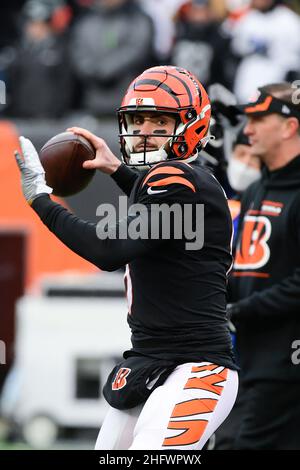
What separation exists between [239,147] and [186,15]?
4.41 metres

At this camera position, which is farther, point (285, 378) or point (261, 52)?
point (261, 52)

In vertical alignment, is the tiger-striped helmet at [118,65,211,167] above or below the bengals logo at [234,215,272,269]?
above

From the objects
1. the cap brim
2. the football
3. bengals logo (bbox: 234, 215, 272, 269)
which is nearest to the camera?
the football

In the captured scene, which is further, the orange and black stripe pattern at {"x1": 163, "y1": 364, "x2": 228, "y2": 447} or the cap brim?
the cap brim

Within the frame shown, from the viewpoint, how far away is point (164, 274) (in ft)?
13.3

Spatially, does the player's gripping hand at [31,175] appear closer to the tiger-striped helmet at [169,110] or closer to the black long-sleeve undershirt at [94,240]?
the black long-sleeve undershirt at [94,240]

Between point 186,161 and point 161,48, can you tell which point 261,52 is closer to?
point 161,48

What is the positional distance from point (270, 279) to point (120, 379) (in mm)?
1400

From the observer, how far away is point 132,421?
4133 millimetres

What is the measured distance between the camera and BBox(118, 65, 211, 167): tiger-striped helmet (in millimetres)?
4188

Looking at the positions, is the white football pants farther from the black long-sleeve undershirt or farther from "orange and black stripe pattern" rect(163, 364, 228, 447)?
the black long-sleeve undershirt

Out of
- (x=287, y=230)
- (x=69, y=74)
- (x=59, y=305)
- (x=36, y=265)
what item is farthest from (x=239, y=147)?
(x=69, y=74)

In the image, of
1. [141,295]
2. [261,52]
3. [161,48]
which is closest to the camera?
[141,295]

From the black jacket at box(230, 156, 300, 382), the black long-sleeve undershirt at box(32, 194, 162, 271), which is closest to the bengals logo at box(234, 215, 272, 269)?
the black jacket at box(230, 156, 300, 382)
